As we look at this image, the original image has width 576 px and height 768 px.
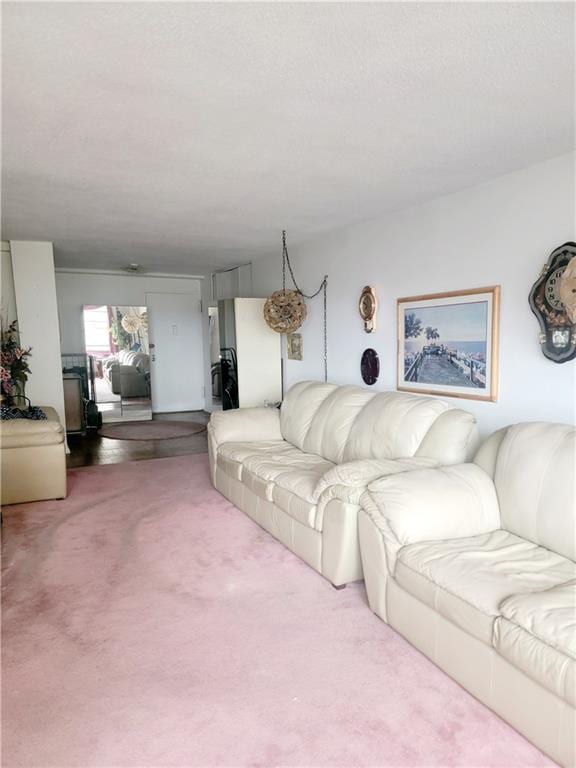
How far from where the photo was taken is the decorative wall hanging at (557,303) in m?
2.47

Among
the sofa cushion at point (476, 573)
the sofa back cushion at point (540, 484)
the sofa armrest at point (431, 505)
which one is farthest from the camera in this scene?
the sofa armrest at point (431, 505)

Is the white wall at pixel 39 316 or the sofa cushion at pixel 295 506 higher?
the white wall at pixel 39 316

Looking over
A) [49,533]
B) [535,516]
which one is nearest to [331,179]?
[535,516]

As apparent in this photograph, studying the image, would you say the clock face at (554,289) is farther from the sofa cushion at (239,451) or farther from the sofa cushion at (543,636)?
the sofa cushion at (239,451)

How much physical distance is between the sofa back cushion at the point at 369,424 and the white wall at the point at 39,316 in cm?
280

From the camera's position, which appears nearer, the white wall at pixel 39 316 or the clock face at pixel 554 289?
the clock face at pixel 554 289

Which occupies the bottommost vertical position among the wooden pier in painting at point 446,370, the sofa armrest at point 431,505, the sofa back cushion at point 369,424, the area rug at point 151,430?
the area rug at point 151,430

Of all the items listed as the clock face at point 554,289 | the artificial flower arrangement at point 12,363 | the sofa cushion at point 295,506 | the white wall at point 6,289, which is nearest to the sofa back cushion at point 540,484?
the clock face at point 554,289

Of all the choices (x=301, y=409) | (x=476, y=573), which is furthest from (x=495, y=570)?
(x=301, y=409)

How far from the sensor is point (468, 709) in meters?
1.75

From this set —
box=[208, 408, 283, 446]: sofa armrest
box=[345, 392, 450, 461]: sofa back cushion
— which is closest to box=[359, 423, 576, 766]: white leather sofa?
box=[345, 392, 450, 461]: sofa back cushion

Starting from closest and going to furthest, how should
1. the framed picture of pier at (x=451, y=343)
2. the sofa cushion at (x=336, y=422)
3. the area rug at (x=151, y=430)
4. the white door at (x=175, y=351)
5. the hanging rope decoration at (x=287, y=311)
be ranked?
1. the framed picture of pier at (x=451, y=343)
2. the sofa cushion at (x=336, y=422)
3. the hanging rope decoration at (x=287, y=311)
4. the area rug at (x=151, y=430)
5. the white door at (x=175, y=351)

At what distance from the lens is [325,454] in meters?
3.64

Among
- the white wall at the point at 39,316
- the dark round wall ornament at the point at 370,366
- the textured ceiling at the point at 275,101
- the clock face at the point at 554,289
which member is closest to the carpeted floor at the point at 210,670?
the dark round wall ornament at the point at 370,366
